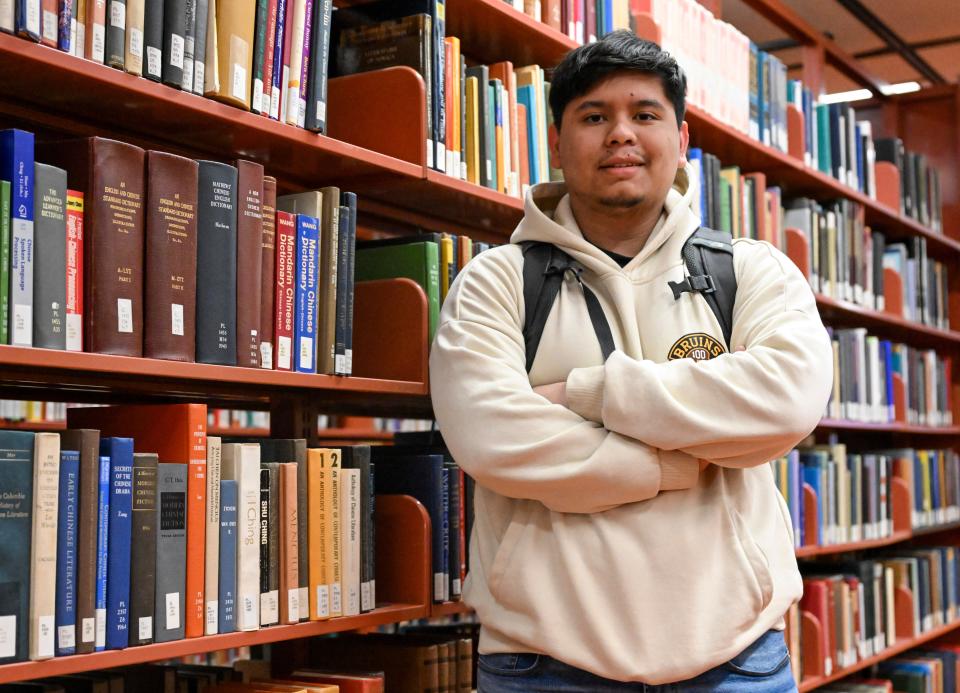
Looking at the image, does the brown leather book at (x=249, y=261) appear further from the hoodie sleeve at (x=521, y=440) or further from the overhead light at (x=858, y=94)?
the overhead light at (x=858, y=94)

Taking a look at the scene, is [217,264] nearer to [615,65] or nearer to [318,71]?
[318,71]

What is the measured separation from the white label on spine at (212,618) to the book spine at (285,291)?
38 centimetres

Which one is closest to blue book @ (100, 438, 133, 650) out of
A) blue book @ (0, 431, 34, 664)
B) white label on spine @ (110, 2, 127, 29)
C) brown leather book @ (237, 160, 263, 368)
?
blue book @ (0, 431, 34, 664)

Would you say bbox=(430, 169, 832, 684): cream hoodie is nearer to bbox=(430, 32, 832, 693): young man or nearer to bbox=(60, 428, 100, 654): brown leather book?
bbox=(430, 32, 832, 693): young man

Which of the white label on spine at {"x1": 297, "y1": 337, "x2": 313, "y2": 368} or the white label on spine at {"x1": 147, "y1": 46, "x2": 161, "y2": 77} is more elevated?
the white label on spine at {"x1": 147, "y1": 46, "x2": 161, "y2": 77}

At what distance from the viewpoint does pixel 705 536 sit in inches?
59.2

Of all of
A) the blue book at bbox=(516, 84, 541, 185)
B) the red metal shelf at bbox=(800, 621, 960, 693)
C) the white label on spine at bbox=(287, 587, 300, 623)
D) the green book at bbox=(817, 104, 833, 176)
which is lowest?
the red metal shelf at bbox=(800, 621, 960, 693)

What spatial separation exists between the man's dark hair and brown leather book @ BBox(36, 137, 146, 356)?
0.69m

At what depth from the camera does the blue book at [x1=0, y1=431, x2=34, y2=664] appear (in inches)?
52.2

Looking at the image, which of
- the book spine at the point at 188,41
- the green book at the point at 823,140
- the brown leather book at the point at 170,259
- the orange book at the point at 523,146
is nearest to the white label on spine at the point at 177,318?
the brown leather book at the point at 170,259

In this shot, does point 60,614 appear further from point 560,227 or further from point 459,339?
point 560,227

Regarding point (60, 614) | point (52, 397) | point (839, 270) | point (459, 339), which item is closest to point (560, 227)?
point (459, 339)

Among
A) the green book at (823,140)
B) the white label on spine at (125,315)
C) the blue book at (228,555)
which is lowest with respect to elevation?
the blue book at (228,555)

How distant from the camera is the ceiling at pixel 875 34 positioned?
16.5ft
